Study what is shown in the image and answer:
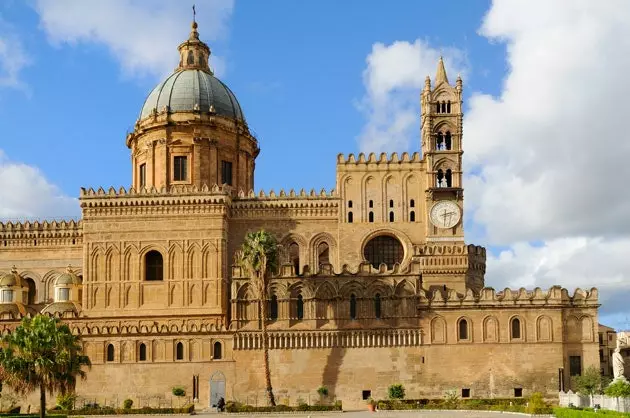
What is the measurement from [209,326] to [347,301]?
9.61 meters

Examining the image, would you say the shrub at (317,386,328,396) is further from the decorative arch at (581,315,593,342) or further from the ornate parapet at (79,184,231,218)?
the decorative arch at (581,315,593,342)

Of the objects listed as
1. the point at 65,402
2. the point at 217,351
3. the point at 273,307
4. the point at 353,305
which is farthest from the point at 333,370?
the point at 65,402

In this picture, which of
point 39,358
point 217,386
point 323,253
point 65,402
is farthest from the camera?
point 323,253

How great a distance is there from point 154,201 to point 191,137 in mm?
7940

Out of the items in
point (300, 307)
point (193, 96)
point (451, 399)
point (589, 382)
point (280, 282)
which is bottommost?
point (451, 399)

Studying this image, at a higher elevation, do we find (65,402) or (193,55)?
(193,55)

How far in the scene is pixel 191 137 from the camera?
74.1 meters

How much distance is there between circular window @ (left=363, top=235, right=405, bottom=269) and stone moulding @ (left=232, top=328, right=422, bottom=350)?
7.93 meters

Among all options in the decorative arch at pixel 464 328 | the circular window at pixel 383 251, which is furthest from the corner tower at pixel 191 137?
the decorative arch at pixel 464 328

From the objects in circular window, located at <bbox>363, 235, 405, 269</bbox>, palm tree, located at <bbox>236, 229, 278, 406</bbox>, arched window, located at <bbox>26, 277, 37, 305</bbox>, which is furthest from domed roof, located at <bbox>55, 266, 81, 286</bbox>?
circular window, located at <bbox>363, 235, 405, 269</bbox>

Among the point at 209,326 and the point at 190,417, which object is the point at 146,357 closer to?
the point at 209,326

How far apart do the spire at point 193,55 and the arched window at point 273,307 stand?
2415 centimetres

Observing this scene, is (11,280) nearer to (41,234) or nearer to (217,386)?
(41,234)

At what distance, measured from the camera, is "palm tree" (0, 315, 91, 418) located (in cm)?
5056
